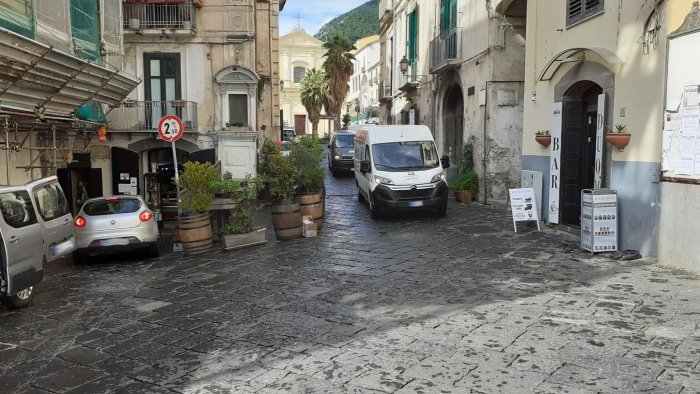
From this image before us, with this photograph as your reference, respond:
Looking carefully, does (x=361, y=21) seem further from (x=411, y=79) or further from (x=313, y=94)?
(x=411, y=79)

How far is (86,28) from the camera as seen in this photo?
48.4 ft

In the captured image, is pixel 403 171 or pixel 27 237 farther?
pixel 403 171

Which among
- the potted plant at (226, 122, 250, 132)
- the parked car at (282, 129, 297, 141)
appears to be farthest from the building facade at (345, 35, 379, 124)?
the potted plant at (226, 122, 250, 132)

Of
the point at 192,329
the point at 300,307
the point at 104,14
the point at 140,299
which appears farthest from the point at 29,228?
the point at 104,14

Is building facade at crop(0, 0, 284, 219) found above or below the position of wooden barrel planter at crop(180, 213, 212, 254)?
above

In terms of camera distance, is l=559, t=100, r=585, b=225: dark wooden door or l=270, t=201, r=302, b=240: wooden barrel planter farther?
l=270, t=201, r=302, b=240: wooden barrel planter

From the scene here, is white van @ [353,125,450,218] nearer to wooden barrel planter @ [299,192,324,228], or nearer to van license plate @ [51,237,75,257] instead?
wooden barrel planter @ [299,192,324,228]

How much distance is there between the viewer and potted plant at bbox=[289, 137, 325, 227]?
12.6m

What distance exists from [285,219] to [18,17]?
622 centimetres

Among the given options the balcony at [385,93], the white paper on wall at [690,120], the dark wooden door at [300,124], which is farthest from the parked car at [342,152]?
the dark wooden door at [300,124]

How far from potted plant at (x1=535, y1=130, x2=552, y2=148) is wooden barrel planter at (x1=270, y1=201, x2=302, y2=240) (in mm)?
5245

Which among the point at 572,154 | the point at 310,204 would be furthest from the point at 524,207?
the point at 310,204

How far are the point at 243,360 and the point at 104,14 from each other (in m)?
13.7

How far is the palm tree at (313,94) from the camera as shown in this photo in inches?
2207
